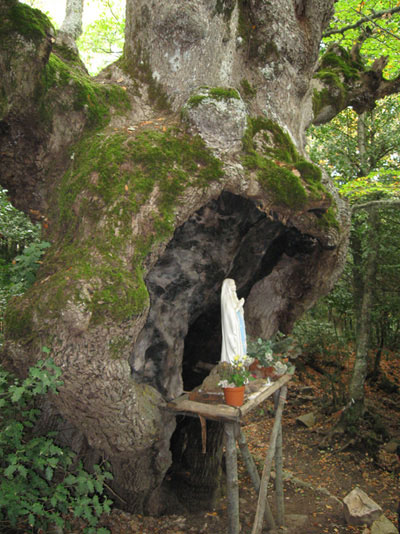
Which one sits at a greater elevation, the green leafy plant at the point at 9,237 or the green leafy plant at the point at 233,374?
the green leafy plant at the point at 9,237

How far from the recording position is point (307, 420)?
32.4 feet

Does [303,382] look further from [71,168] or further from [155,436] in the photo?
[71,168]

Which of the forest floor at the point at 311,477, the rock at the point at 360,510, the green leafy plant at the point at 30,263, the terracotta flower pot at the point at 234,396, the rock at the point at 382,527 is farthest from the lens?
the rock at the point at 360,510

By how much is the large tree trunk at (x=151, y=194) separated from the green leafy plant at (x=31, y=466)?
0.61 ft

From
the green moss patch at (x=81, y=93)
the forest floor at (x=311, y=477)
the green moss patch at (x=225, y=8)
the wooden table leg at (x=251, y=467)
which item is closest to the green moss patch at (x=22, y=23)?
the green moss patch at (x=81, y=93)

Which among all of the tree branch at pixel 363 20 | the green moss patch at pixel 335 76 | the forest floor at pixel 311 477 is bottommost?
the forest floor at pixel 311 477

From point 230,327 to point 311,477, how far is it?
191 inches

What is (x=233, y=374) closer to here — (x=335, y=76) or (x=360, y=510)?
(x=360, y=510)

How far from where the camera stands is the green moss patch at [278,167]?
4.08 m

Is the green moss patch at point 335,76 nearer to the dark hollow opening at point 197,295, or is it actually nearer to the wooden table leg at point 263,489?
the dark hollow opening at point 197,295

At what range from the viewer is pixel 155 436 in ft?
12.6

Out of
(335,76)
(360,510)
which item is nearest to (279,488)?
(360,510)

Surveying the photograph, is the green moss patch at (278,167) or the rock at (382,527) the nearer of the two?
the green moss patch at (278,167)

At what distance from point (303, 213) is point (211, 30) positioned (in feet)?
7.78
